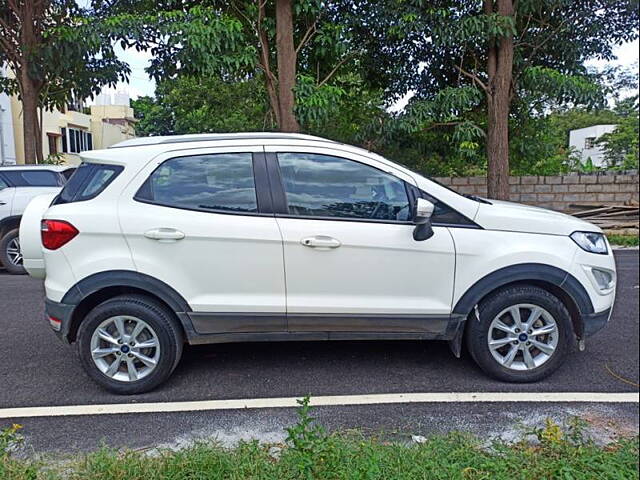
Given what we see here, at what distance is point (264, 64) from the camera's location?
298 inches

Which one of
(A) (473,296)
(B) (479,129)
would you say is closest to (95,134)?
(A) (473,296)

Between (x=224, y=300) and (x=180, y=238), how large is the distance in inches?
20.1

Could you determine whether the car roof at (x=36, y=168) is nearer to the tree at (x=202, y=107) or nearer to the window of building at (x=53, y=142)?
the window of building at (x=53, y=142)

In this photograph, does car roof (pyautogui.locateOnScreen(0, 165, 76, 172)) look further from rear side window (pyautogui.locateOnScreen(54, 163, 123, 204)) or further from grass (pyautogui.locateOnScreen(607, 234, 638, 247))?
grass (pyautogui.locateOnScreen(607, 234, 638, 247))

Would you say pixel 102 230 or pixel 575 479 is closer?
pixel 575 479

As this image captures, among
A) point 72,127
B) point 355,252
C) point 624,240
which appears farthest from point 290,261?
point 624,240

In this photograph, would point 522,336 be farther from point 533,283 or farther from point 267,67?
point 267,67

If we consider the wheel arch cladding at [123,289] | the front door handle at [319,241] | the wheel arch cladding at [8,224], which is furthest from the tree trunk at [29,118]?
the front door handle at [319,241]

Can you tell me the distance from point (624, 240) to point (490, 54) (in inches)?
159

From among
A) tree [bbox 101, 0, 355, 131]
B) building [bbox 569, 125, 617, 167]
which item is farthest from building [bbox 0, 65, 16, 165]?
building [bbox 569, 125, 617, 167]

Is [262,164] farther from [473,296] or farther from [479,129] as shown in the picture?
[479,129]

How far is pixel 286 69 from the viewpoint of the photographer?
739 centimetres

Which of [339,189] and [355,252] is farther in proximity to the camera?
[339,189]

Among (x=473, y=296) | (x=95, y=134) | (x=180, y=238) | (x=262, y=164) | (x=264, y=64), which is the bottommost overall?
(x=473, y=296)
